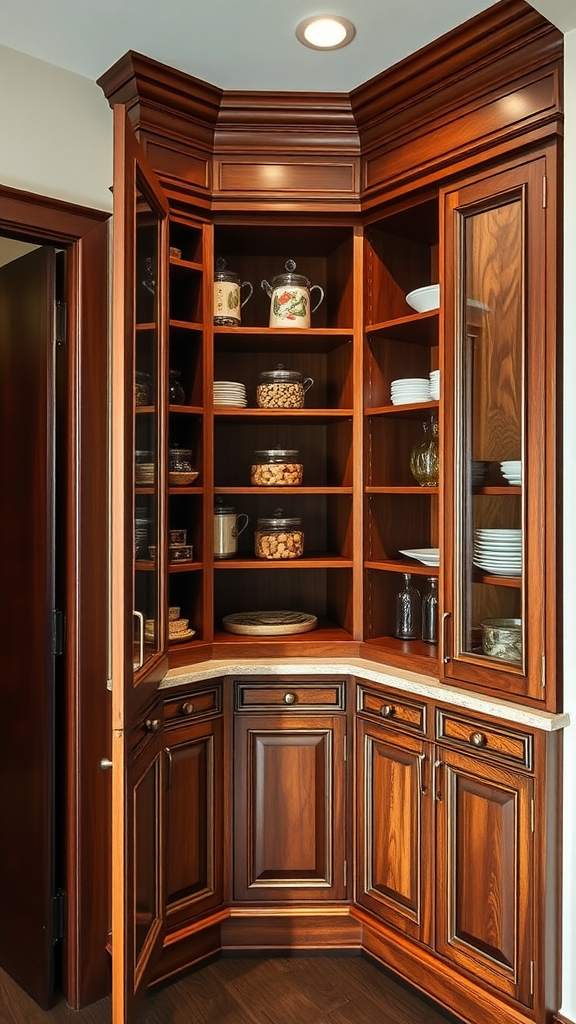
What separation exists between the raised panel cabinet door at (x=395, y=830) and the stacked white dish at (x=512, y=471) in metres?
0.83

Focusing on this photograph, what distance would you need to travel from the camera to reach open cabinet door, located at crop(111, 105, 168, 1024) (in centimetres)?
176

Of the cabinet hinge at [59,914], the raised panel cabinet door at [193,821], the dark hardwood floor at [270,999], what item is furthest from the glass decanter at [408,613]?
the cabinet hinge at [59,914]

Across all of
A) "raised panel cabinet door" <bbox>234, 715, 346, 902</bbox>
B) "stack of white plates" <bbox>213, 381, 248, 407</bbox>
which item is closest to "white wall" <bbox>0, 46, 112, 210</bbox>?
"stack of white plates" <bbox>213, 381, 248, 407</bbox>

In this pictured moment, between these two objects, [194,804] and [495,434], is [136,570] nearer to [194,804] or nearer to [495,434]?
[194,804]

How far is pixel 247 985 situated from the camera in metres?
2.36

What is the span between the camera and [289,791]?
8.29ft

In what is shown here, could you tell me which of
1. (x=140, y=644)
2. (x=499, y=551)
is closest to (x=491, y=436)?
(x=499, y=551)

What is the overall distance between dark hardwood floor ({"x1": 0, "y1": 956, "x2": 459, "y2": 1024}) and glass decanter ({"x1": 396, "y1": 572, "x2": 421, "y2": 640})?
1060mm

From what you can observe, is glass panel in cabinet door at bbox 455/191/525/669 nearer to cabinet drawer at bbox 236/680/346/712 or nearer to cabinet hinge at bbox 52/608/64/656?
cabinet drawer at bbox 236/680/346/712

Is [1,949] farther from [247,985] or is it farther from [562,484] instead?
[562,484]

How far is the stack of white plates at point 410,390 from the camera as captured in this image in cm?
246

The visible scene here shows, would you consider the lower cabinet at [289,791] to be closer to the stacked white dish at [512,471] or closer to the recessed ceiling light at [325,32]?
the stacked white dish at [512,471]

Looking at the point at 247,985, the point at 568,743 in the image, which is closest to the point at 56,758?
the point at 247,985

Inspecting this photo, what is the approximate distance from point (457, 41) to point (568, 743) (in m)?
1.86
